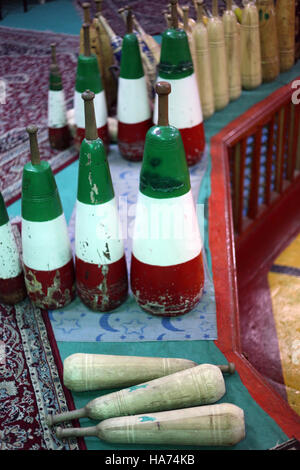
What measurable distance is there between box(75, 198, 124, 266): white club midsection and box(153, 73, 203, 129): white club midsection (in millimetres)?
475

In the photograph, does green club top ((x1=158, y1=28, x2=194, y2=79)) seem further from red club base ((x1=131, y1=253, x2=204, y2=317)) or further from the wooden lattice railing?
red club base ((x1=131, y1=253, x2=204, y2=317))

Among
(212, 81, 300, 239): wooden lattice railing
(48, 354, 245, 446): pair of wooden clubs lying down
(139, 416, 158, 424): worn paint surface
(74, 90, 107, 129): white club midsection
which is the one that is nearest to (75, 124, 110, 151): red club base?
(74, 90, 107, 129): white club midsection

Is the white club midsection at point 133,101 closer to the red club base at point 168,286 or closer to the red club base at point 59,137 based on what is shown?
the red club base at point 59,137

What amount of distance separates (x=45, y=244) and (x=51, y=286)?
0.30 ft

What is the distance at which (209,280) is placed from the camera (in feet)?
3.88

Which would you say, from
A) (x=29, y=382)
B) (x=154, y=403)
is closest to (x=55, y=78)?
(x=29, y=382)

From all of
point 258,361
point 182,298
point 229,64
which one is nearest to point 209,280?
point 182,298

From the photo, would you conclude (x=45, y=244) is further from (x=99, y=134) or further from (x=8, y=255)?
(x=99, y=134)

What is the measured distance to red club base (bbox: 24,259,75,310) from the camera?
105 centimetres

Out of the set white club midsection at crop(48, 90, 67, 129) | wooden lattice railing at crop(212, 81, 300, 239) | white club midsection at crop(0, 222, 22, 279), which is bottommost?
wooden lattice railing at crop(212, 81, 300, 239)

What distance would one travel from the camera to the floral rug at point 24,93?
5.35ft

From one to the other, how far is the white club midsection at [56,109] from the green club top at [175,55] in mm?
317

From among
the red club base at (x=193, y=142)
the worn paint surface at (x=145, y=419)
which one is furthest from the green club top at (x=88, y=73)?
the worn paint surface at (x=145, y=419)

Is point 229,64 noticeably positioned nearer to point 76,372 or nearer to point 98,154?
point 98,154
